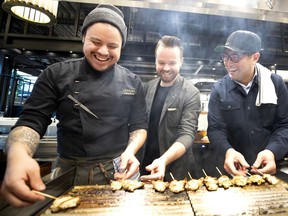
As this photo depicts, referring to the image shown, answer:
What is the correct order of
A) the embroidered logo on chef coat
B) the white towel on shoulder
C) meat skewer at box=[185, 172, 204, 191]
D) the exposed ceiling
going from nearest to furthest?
meat skewer at box=[185, 172, 204, 191] → the embroidered logo on chef coat → the white towel on shoulder → the exposed ceiling

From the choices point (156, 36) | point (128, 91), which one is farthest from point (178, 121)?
point (156, 36)

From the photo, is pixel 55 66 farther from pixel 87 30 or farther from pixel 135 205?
pixel 135 205

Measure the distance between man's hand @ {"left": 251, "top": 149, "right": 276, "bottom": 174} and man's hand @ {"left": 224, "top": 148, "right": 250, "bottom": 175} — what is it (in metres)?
0.10

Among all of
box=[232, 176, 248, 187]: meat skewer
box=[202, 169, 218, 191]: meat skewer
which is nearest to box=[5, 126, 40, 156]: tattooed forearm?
box=[202, 169, 218, 191]: meat skewer

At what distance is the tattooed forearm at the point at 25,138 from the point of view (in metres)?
1.46

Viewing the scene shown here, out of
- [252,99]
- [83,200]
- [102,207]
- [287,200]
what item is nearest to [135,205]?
[102,207]

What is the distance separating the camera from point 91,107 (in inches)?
78.0

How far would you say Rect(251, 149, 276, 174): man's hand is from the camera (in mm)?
2196

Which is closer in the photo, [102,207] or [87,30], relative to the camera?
[102,207]

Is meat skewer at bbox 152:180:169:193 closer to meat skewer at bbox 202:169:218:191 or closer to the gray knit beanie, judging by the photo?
meat skewer at bbox 202:169:218:191

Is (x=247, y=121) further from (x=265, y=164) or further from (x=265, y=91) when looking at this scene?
(x=265, y=164)

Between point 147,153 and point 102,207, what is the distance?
1.49 meters

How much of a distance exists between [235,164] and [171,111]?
1009 millimetres

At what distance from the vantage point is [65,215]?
54.0 inches
